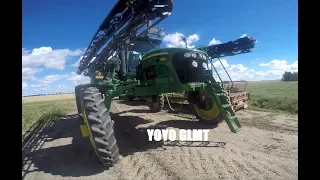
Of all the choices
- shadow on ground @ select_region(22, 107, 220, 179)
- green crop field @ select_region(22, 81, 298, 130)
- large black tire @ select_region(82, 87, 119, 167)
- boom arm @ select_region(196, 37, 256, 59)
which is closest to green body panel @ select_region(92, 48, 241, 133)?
large black tire @ select_region(82, 87, 119, 167)

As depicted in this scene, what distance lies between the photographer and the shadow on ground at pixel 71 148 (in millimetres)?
3986

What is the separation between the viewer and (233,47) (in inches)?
522

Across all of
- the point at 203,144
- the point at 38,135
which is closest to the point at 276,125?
the point at 203,144

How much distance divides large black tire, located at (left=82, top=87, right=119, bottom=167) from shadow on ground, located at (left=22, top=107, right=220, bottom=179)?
318 millimetres

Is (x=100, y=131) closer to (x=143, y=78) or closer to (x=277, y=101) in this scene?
(x=143, y=78)

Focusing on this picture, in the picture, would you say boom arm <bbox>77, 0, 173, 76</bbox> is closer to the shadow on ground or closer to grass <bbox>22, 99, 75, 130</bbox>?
the shadow on ground

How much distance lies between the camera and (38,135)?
682 cm

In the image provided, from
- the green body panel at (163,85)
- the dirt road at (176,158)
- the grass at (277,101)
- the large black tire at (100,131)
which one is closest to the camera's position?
the dirt road at (176,158)

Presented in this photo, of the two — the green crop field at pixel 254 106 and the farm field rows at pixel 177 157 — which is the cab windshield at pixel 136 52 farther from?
the green crop field at pixel 254 106

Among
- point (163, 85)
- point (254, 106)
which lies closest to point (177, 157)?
point (163, 85)

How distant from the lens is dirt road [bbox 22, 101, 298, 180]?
3.54m

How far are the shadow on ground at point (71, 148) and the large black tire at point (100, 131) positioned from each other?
32 centimetres

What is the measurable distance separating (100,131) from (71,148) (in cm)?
202

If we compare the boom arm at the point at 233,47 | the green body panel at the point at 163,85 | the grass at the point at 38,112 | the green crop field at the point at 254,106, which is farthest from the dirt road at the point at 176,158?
the boom arm at the point at 233,47
